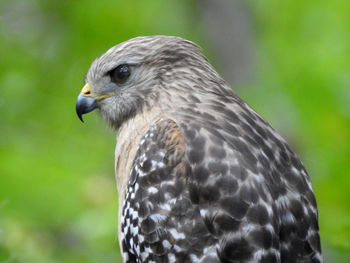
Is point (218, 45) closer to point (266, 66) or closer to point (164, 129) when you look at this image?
point (266, 66)

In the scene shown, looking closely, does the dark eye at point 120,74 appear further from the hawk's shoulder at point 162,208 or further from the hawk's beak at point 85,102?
the hawk's shoulder at point 162,208

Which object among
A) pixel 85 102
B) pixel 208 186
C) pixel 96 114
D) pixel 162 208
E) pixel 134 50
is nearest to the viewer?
pixel 208 186

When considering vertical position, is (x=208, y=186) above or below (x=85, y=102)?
below

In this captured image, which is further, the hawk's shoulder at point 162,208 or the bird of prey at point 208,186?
A: the hawk's shoulder at point 162,208

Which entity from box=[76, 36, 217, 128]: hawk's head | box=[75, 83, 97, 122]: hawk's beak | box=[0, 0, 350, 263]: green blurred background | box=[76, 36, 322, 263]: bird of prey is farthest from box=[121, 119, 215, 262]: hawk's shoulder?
box=[0, 0, 350, 263]: green blurred background

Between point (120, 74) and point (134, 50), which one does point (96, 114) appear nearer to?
point (120, 74)

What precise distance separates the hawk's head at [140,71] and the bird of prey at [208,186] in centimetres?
7

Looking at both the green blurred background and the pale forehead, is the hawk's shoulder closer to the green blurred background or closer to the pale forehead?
the pale forehead

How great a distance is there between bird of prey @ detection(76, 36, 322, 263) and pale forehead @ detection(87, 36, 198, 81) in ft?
1.01

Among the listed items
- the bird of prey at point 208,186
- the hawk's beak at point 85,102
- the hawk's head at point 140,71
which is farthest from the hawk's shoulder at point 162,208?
the hawk's beak at point 85,102

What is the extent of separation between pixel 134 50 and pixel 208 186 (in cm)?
153

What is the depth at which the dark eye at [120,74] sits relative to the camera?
524 cm

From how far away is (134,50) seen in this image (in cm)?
520

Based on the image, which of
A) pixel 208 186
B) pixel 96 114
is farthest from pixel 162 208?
pixel 96 114
